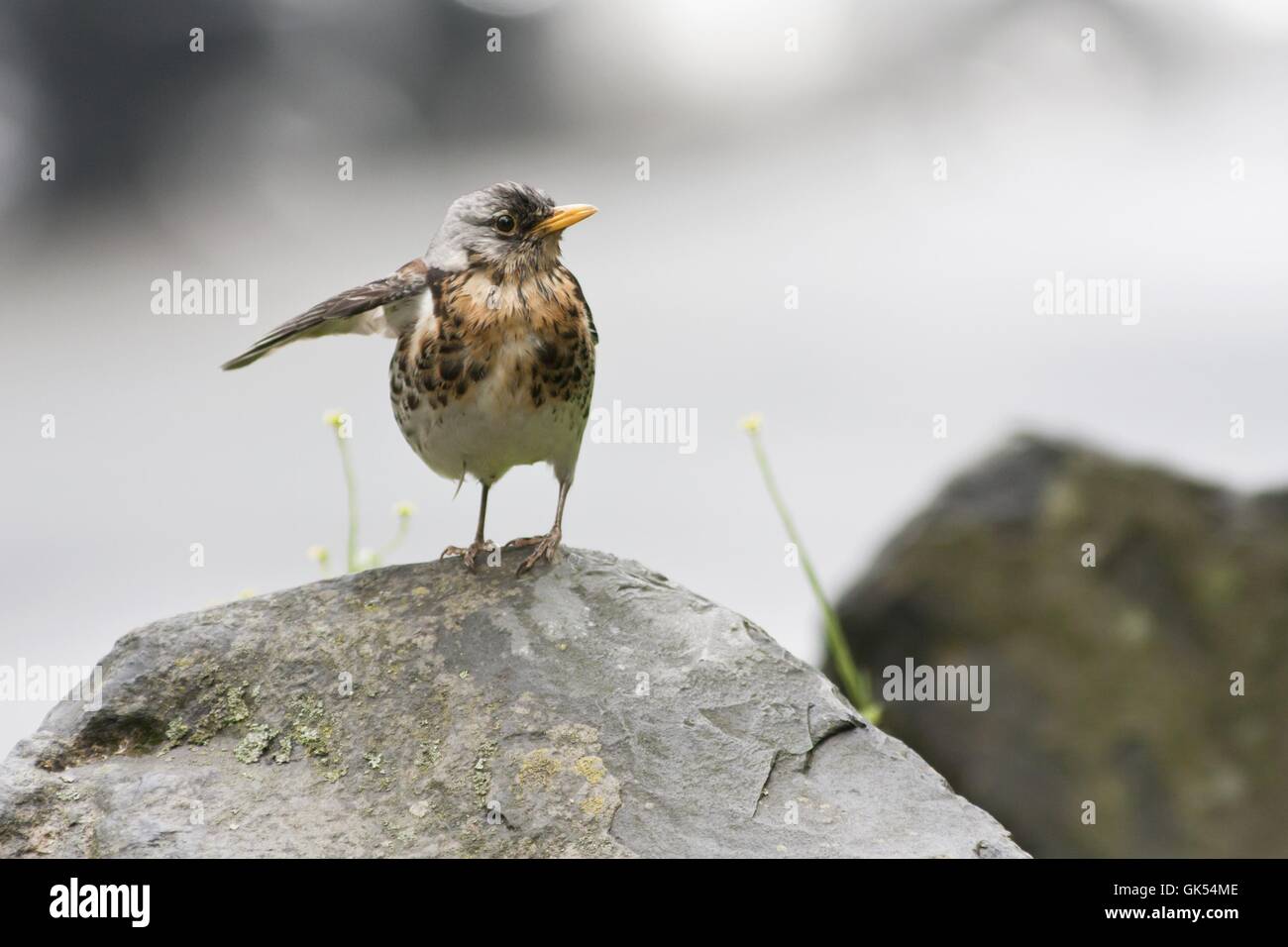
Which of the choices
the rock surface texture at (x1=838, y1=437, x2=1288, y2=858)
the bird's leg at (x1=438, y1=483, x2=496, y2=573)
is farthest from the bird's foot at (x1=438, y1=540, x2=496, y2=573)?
the rock surface texture at (x1=838, y1=437, x2=1288, y2=858)

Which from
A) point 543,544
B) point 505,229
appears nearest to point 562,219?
point 505,229

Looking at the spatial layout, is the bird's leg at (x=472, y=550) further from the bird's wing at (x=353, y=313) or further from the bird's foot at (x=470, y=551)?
the bird's wing at (x=353, y=313)

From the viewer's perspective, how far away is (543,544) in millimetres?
5367

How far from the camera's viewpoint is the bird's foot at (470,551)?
5.33 metres

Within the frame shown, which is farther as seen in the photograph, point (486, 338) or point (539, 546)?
point (539, 546)

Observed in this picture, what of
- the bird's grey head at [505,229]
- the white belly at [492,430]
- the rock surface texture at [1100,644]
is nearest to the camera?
the white belly at [492,430]

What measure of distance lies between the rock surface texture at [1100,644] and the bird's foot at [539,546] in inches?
144

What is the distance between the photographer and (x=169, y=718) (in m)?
4.75

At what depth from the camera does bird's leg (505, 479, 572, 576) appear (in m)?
5.29

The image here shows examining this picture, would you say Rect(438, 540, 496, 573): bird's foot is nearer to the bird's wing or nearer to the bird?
the bird

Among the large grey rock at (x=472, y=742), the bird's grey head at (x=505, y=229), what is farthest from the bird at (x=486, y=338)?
the large grey rock at (x=472, y=742)

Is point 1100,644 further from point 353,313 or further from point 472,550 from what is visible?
point 353,313

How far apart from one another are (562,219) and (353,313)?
84cm

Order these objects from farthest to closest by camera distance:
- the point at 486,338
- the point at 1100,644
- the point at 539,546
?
1. the point at 1100,644
2. the point at 539,546
3. the point at 486,338
